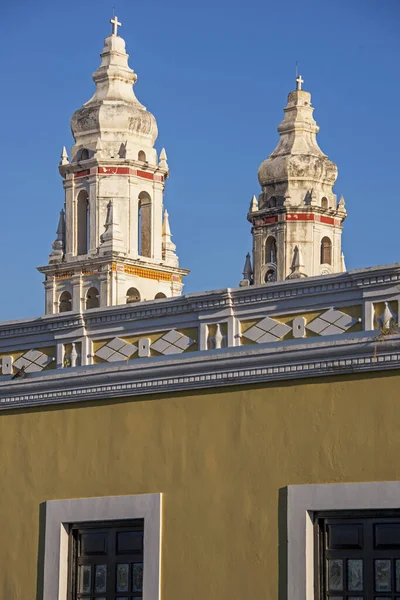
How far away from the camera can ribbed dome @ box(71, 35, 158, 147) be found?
50.7m

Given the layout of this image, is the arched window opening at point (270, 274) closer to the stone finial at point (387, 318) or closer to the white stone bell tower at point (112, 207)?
the white stone bell tower at point (112, 207)

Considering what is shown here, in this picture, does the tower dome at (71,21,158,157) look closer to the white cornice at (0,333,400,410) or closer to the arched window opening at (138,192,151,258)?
the arched window opening at (138,192,151,258)

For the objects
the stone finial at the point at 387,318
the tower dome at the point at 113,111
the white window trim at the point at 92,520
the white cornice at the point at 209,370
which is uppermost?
the tower dome at the point at 113,111

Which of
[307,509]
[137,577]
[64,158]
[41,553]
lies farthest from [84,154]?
[307,509]

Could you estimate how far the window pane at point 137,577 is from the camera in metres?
9.70

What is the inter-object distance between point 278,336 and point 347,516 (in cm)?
125

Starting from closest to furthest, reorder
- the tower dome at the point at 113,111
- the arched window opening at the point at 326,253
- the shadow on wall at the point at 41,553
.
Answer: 1. the shadow on wall at the point at 41,553
2. the tower dome at the point at 113,111
3. the arched window opening at the point at 326,253

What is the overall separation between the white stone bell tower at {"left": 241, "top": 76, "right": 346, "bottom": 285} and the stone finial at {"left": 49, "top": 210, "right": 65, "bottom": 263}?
7.90m

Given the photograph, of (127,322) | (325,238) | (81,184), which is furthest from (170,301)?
(325,238)

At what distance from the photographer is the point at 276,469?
29.9 ft

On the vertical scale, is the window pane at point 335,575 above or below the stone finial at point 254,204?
below

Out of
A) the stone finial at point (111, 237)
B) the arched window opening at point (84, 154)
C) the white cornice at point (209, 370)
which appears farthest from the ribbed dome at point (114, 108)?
the white cornice at point (209, 370)

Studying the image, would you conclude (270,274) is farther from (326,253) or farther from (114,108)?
(114,108)

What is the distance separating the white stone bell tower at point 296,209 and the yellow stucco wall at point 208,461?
45.8 meters
